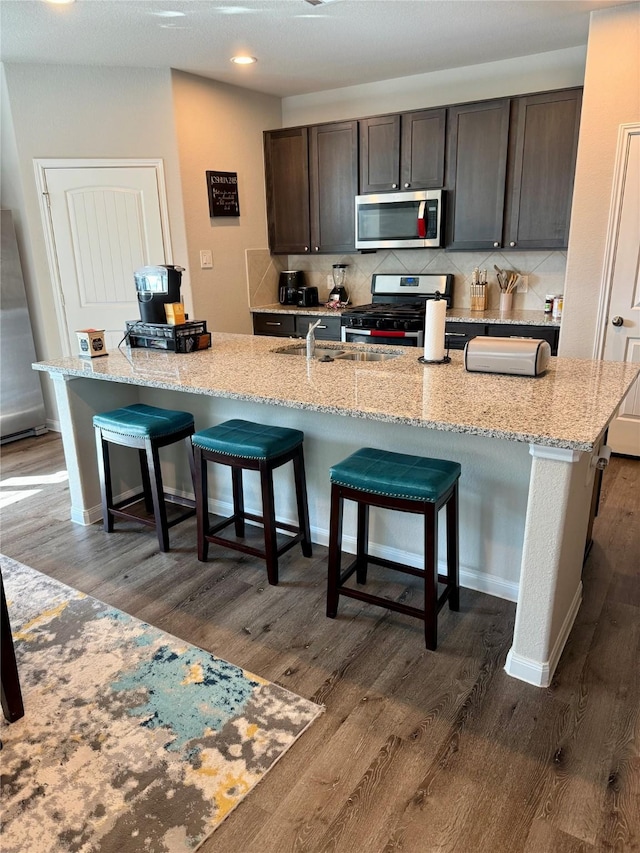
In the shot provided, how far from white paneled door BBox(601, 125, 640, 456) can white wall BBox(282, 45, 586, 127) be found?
3.13ft

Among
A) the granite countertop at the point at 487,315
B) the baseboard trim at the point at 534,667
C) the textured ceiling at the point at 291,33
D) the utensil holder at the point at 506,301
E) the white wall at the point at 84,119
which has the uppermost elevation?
the textured ceiling at the point at 291,33

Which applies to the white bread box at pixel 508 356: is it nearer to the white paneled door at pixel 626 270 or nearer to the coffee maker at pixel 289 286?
the white paneled door at pixel 626 270

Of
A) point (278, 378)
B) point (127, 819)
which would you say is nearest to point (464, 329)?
point (278, 378)

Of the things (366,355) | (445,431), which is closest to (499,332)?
(366,355)

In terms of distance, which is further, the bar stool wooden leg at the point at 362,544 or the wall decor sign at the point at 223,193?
the wall decor sign at the point at 223,193

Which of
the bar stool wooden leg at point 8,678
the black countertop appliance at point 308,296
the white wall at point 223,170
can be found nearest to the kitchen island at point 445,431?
the bar stool wooden leg at point 8,678

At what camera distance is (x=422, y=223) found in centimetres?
430

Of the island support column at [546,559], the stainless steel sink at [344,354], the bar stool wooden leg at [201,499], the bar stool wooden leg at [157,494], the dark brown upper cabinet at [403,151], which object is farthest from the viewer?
the dark brown upper cabinet at [403,151]

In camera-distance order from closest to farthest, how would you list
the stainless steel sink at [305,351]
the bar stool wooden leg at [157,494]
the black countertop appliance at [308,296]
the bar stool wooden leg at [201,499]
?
1. the bar stool wooden leg at [201,499]
2. the bar stool wooden leg at [157,494]
3. the stainless steel sink at [305,351]
4. the black countertop appliance at [308,296]

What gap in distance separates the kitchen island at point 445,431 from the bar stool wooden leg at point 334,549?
35 centimetres

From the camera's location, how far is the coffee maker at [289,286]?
5219mm

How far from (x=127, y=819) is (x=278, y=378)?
1.56 m

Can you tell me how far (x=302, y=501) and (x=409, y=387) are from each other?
0.75 metres

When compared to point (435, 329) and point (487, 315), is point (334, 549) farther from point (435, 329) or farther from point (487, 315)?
point (487, 315)
